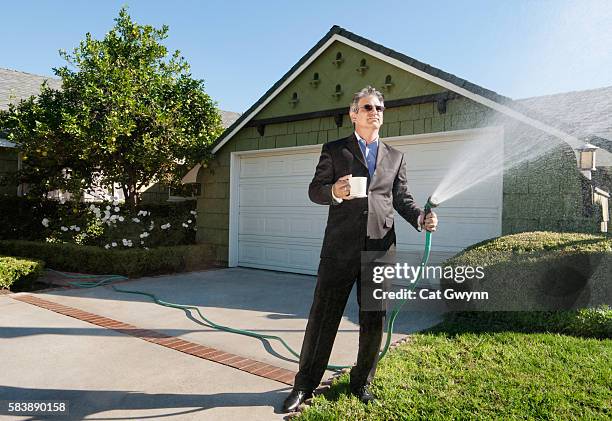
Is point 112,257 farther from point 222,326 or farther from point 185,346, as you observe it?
point 185,346

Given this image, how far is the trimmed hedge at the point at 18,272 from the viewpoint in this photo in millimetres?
6988

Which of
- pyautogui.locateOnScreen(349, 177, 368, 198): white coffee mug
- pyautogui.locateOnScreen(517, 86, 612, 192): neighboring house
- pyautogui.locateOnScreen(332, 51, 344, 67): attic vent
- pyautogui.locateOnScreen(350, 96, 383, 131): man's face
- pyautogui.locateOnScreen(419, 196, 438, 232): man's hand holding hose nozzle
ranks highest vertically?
pyautogui.locateOnScreen(332, 51, 344, 67): attic vent

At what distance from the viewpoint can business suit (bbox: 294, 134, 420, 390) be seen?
3.04 m

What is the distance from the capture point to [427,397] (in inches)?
128

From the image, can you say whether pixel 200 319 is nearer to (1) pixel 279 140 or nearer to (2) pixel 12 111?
(1) pixel 279 140

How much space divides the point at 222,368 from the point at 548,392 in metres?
2.48

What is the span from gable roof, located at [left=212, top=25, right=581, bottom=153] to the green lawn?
290 centimetres

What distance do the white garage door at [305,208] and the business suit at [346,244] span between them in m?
4.41

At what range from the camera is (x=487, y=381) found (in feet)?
11.5

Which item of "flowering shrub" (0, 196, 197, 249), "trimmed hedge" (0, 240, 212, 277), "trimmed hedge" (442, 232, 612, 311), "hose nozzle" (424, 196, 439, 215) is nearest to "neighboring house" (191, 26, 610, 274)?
"flowering shrub" (0, 196, 197, 249)

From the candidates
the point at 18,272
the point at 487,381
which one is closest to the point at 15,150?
the point at 18,272

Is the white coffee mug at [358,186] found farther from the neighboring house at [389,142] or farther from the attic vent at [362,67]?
the attic vent at [362,67]

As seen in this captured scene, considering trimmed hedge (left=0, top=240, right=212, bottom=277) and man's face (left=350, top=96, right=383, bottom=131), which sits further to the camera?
trimmed hedge (left=0, top=240, right=212, bottom=277)

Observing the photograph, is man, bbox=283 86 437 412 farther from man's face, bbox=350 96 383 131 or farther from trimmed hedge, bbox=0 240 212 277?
trimmed hedge, bbox=0 240 212 277
